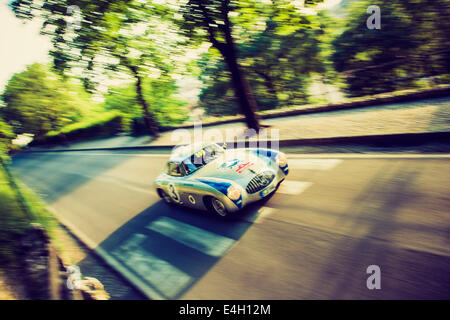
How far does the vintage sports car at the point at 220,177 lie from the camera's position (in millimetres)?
4840

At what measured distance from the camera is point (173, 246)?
16.5 ft

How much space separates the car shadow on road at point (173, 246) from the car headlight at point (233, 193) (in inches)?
24.0

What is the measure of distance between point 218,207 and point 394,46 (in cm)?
1953

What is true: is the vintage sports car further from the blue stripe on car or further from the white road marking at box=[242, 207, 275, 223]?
the white road marking at box=[242, 207, 275, 223]

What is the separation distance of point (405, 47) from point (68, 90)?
2972cm

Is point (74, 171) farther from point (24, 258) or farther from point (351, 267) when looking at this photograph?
point (351, 267)

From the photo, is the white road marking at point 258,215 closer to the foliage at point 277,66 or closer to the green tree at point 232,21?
the green tree at point 232,21

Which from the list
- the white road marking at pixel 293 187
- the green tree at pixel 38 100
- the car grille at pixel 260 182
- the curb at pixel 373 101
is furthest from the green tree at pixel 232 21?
the green tree at pixel 38 100

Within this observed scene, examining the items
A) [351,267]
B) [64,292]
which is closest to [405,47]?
[351,267]

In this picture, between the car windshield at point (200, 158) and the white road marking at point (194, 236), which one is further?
the car windshield at point (200, 158)

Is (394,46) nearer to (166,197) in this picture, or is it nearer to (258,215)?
(258,215)

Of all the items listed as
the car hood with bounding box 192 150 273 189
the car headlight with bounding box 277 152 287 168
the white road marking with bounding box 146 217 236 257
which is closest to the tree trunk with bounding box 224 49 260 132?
the car hood with bounding box 192 150 273 189

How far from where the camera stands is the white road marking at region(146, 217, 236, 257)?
4501mm

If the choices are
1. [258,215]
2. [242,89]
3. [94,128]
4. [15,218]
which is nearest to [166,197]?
[258,215]
